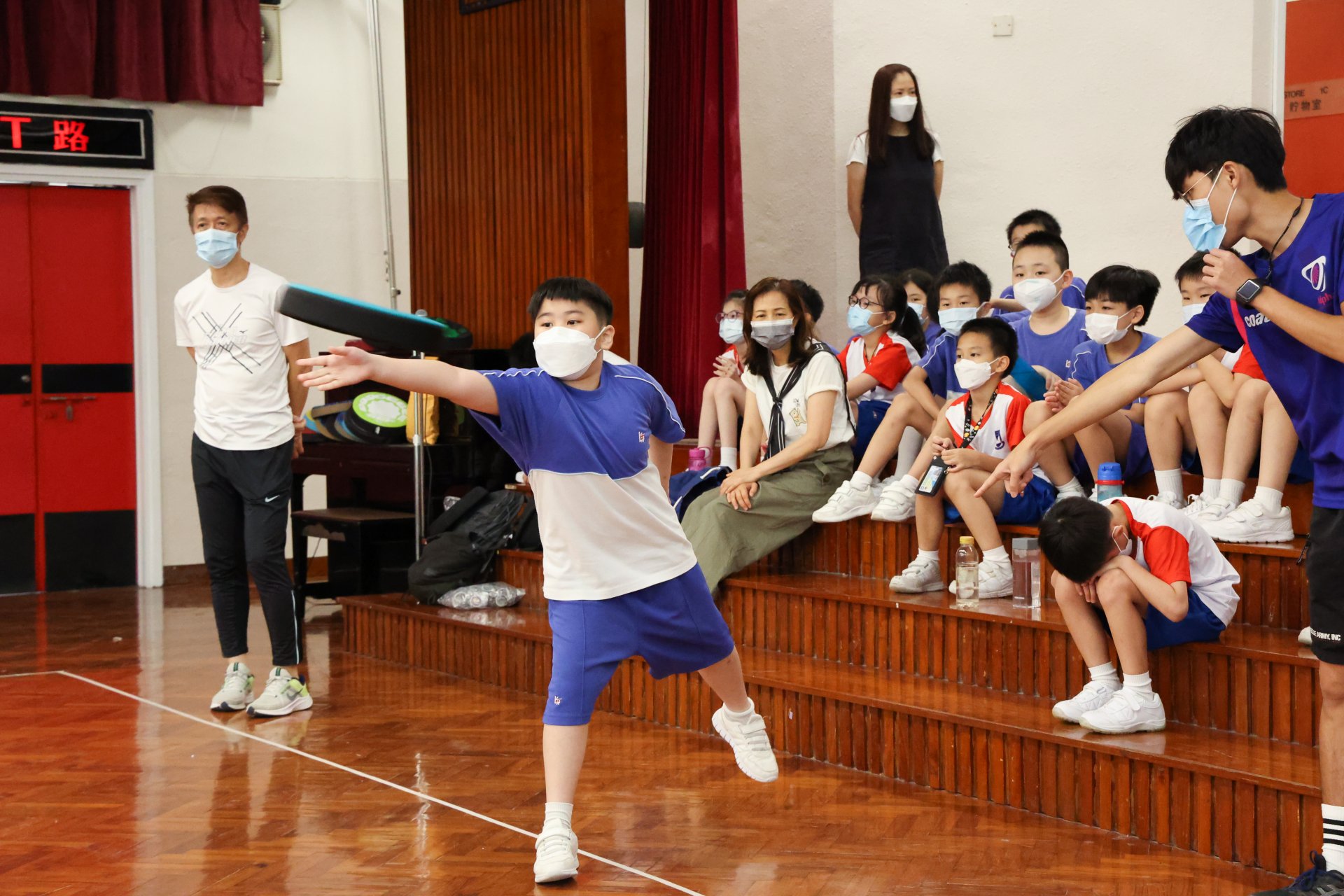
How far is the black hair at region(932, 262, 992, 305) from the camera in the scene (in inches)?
190

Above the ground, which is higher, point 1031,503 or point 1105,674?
point 1031,503

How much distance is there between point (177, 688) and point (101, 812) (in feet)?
4.82

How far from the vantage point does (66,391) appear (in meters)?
7.29

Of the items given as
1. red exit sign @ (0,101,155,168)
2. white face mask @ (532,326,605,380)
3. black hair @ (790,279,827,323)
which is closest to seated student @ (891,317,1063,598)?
black hair @ (790,279,827,323)

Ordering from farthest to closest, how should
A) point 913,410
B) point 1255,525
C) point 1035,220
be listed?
point 1035,220
point 913,410
point 1255,525

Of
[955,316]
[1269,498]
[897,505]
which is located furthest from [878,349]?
[1269,498]

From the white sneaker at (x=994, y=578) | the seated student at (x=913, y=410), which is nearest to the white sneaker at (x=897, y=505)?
the seated student at (x=913, y=410)

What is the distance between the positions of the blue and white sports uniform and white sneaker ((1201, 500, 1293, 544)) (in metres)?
1.55

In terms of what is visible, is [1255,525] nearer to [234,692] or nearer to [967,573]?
[967,573]

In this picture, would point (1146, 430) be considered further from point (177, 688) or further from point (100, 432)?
point (100, 432)

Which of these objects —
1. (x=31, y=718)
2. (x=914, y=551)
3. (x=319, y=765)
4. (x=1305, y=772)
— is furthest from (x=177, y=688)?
(x=1305, y=772)

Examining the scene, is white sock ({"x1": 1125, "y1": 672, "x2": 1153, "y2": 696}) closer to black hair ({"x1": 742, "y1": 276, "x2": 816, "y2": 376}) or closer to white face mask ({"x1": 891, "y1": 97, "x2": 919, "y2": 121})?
black hair ({"x1": 742, "y1": 276, "x2": 816, "y2": 376})

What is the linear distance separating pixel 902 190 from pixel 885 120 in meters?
0.32

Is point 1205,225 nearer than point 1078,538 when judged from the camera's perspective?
Yes
